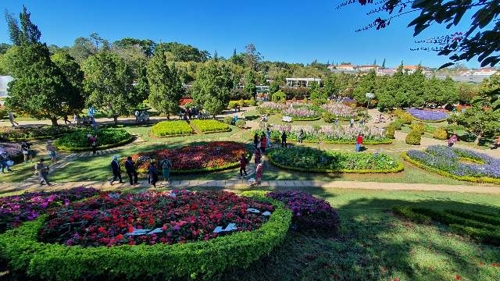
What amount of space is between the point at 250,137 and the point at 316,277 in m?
19.0

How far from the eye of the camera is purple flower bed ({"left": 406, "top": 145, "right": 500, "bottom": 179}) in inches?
609

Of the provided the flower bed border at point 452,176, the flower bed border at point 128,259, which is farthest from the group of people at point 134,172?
the flower bed border at point 452,176

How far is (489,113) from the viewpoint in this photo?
23.1 m

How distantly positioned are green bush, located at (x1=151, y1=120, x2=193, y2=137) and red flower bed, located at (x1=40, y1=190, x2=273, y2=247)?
15843 millimetres

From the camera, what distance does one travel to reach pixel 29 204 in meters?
7.45

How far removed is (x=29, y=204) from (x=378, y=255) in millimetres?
8955

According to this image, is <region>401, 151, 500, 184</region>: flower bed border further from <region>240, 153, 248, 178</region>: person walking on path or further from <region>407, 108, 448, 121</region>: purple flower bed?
<region>407, 108, 448, 121</region>: purple flower bed

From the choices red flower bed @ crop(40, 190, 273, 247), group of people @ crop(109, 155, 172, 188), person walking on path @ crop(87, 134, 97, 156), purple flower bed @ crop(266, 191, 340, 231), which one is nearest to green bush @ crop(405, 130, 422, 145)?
purple flower bed @ crop(266, 191, 340, 231)

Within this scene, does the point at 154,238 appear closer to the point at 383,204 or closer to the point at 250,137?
the point at 383,204

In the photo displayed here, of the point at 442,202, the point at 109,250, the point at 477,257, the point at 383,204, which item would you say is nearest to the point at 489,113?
the point at 442,202

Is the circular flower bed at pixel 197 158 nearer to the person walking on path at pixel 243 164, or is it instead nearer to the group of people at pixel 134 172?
the group of people at pixel 134 172

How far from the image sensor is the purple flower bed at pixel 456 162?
15.5 m

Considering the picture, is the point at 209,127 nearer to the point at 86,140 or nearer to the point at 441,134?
the point at 86,140

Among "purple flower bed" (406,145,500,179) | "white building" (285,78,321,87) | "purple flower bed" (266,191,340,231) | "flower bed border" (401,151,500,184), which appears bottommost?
"flower bed border" (401,151,500,184)
